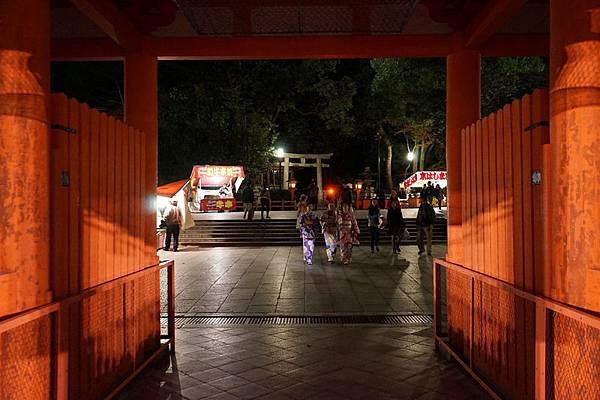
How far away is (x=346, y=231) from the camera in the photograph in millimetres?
11836

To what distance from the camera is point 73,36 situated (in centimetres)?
590

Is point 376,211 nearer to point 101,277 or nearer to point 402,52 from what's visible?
point 402,52

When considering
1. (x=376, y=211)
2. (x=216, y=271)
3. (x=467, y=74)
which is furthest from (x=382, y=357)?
(x=376, y=211)

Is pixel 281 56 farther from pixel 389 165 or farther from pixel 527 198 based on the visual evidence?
pixel 389 165

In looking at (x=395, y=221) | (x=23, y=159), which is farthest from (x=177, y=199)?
(x=23, y=159)

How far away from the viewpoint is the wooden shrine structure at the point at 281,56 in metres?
2.94

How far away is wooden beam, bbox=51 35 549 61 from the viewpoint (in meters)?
5.82

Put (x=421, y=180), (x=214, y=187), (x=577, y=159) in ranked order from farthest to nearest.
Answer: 1. (x=421, y=180)
2. (x=214, y=187)
3. (x=577, y=159)

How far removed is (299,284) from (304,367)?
4672mm

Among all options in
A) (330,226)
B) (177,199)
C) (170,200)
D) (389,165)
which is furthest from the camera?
(389,165)

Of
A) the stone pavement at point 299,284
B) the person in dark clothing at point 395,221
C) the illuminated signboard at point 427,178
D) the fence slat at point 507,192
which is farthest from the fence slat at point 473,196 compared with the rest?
the illuminated signboard at point 427,178

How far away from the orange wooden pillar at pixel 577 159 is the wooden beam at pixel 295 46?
2908 mm

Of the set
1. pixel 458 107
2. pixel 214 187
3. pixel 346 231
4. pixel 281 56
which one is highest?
pixel 281 56

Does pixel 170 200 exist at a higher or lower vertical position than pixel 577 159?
lower
